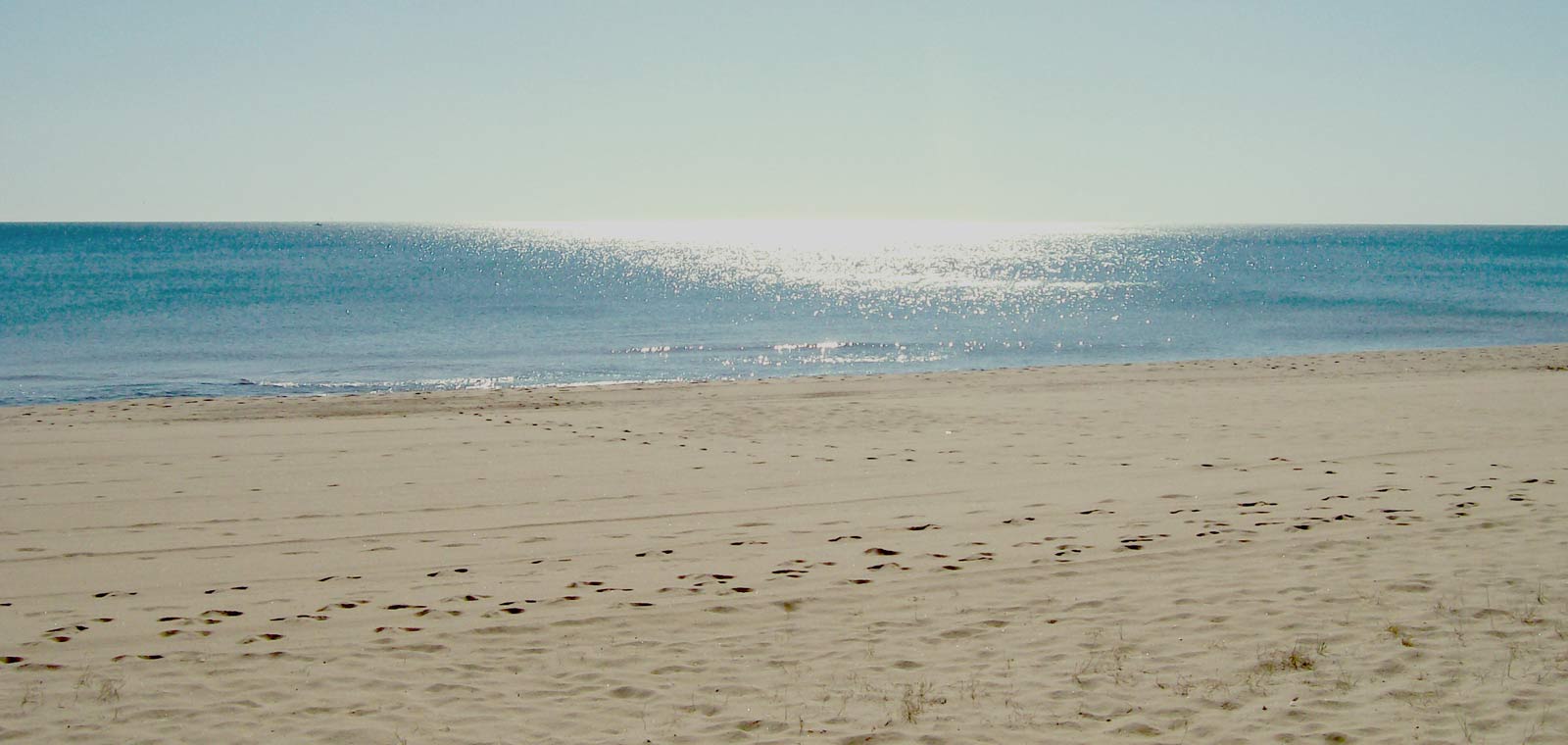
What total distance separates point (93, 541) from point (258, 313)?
48452mm

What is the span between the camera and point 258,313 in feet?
182

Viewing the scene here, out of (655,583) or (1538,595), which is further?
(655,583)

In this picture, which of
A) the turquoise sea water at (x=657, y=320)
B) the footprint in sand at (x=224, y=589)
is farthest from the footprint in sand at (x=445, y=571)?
the turquoise sea water at (x=657, y=320)

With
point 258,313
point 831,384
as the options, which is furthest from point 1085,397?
point 258,313

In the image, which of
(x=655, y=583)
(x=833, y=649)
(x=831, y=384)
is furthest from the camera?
(x=831, y=384)

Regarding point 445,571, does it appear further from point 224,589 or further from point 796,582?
point 796,582

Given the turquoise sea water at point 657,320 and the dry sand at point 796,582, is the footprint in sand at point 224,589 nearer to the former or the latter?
the dry sand at point 796,582

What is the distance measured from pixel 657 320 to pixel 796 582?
4710 centimetres

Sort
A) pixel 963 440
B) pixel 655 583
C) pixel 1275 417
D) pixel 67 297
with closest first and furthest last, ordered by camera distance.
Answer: pixel 655 583
pixel 963 440
pixel 1275 417
pixel 67 297

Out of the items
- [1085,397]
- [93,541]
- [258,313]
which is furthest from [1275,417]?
[258,313]

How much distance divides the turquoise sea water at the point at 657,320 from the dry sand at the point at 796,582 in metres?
17.1

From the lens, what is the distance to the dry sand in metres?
6.40

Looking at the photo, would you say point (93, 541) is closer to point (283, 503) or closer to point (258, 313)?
point (283, 503)

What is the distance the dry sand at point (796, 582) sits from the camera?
640 centimetres
